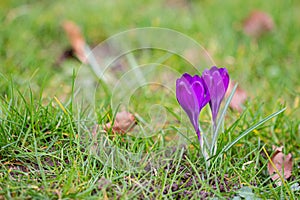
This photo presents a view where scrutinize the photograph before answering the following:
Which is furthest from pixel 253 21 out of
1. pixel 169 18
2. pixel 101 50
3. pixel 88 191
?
pixel 88 191

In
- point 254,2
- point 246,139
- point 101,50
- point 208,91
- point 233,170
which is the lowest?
point 233,170

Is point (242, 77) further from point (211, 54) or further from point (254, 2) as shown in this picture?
point (254, 2)

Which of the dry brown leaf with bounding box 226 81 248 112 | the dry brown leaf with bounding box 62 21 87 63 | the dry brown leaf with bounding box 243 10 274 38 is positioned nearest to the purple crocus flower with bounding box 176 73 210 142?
the dry brown leaf with bounding box 226 81 248 112

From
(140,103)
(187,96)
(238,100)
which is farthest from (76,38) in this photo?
(187,96)

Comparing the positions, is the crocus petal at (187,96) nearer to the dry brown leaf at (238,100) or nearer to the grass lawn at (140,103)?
the grass lawn at (140,103)

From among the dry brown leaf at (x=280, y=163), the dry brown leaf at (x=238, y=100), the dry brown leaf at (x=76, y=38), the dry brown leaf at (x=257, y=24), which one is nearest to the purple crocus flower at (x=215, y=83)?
the dry brown leaf at (x=280, y=163)

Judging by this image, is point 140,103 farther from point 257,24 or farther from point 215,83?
point 257,24

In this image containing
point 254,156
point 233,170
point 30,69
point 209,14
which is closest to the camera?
point 233,170

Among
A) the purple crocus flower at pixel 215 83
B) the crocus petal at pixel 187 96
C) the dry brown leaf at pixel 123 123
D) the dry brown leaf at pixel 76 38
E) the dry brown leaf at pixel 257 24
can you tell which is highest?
the dry brown leaf at pixel 257 24
